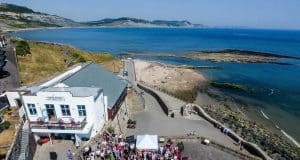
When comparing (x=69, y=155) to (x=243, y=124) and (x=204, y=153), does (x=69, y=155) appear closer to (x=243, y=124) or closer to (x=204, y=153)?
(x=204, y=153)

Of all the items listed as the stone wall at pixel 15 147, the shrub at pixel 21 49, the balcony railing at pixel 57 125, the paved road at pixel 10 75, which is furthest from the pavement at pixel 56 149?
the shrub at pixel 21 49

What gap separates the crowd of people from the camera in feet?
73.3

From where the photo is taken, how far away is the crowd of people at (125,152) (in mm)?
22344

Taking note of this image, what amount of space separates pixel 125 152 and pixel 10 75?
19071mm

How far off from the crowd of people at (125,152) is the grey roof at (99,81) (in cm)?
580

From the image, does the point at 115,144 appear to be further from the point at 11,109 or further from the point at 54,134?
the point at 11,109

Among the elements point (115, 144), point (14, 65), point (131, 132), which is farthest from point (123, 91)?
point (14, 65)

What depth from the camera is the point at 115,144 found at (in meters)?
24.2

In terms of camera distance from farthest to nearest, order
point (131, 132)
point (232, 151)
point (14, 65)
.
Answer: point (14, 65) < point (131, 132) < point (232, 151)

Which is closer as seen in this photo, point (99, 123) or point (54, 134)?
point (54, 134)

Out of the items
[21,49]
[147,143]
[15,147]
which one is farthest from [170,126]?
[21,49]

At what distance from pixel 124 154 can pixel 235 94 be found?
33.9 metres

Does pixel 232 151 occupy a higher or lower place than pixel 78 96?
lower

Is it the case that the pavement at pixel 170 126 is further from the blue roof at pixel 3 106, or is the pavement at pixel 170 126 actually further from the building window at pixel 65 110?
the blue roof at pixel 3 106
